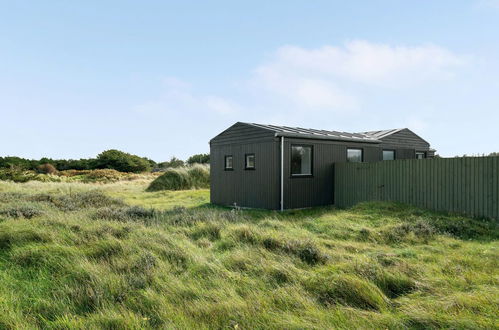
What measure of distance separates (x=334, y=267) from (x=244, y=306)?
1516 mm

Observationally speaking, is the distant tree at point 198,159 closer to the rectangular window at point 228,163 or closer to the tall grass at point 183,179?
the tall grass at point 183,179

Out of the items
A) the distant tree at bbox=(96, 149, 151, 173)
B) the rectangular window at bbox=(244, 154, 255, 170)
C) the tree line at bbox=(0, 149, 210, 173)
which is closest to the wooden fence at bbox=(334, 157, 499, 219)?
the rectangular window at bbox=(244, 154, 255, 170)

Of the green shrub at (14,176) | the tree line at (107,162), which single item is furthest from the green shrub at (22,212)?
the tree line at (107,162)

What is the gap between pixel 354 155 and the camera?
517 inches

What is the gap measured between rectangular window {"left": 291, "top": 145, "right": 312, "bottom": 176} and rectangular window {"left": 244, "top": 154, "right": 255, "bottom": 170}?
59.2 inches

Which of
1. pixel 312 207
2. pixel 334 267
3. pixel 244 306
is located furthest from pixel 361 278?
pixel 312 207

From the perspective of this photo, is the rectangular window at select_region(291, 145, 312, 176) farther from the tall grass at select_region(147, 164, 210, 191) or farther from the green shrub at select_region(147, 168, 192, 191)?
the green shrub at select_region(147, 168, 192, 191)

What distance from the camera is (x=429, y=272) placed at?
A: 13.1 feet

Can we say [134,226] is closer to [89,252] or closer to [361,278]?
[89,252]

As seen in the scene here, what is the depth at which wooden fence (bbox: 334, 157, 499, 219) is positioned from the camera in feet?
27.8

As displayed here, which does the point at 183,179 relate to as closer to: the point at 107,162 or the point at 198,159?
the point at 198,159

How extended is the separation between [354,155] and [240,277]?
34.2ft

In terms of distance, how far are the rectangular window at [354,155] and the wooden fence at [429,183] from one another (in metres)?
1.09

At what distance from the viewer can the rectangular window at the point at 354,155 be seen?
42.4 feet
